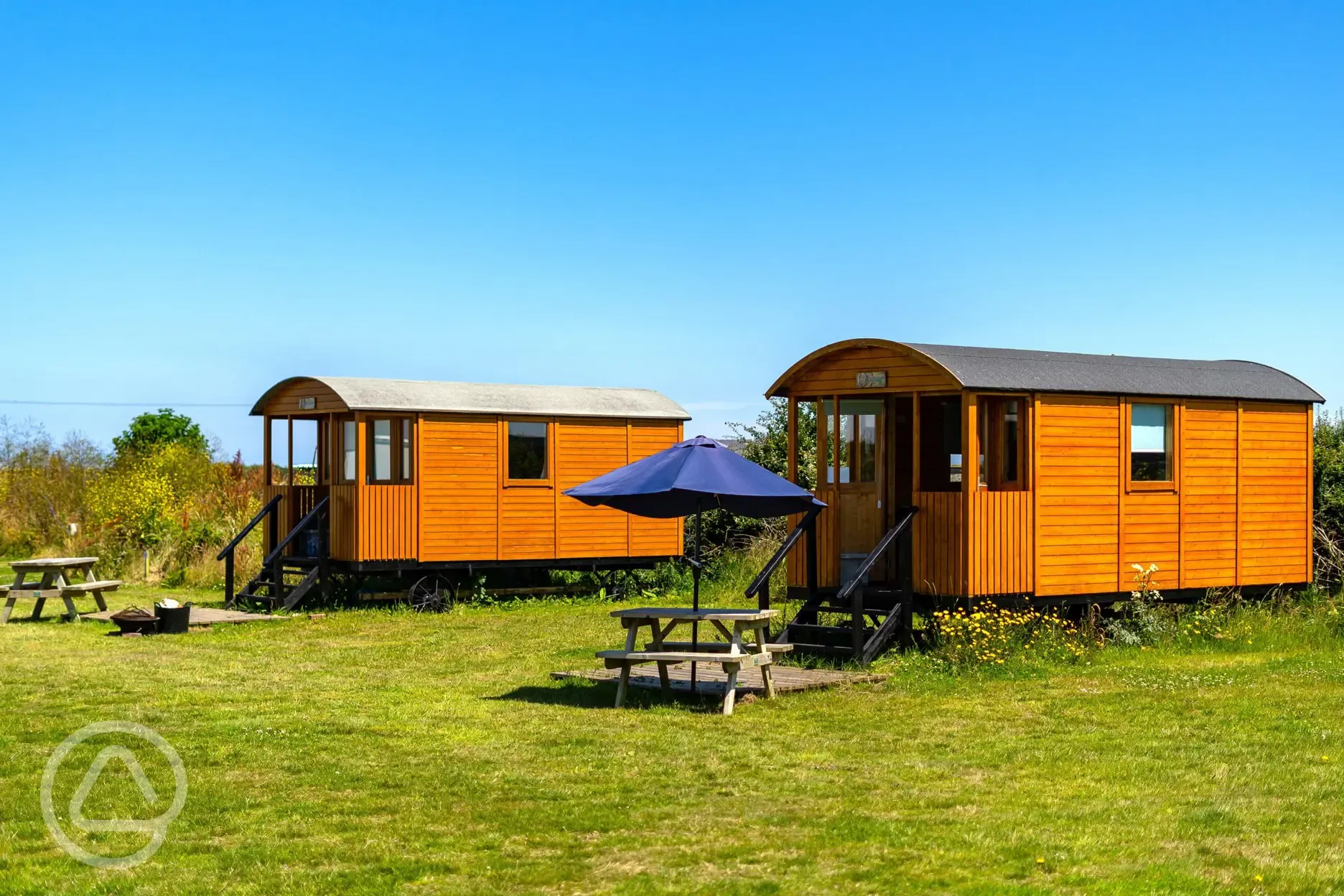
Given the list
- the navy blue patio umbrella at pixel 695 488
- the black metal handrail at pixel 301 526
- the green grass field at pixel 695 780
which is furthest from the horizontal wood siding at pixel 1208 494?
the black metal handrail at pixel 301 526

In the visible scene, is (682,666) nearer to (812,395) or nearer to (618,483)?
(618,483)

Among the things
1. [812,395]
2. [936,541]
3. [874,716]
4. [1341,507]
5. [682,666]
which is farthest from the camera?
[1341,507]

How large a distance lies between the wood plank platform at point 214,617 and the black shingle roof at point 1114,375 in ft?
27.4

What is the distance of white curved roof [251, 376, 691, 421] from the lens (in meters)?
20.0

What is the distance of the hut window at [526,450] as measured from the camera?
21.0m

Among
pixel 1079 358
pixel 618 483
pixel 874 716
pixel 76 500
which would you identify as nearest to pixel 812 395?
pixel 1079 358

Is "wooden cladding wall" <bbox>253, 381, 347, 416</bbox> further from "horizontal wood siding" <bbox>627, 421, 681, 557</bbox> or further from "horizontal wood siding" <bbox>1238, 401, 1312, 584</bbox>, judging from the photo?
"horizontal wood siding" <bbox>1238, 401, 1312, 584</bbox>

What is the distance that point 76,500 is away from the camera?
2967 cm

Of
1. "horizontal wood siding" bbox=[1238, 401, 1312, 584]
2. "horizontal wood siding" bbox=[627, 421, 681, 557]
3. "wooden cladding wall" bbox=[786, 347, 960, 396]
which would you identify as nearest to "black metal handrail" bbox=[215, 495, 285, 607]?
"horizontal wood siding" bbox=[627, 421, 681, 557]

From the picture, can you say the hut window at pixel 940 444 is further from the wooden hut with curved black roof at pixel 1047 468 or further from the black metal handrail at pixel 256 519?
the black metal handrail at pixel 256 519

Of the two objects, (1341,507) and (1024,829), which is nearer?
(1024,829)

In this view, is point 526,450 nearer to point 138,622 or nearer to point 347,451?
point 347,451

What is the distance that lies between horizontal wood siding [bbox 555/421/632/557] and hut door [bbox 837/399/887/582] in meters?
6.11

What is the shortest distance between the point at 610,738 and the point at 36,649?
7.96 m
